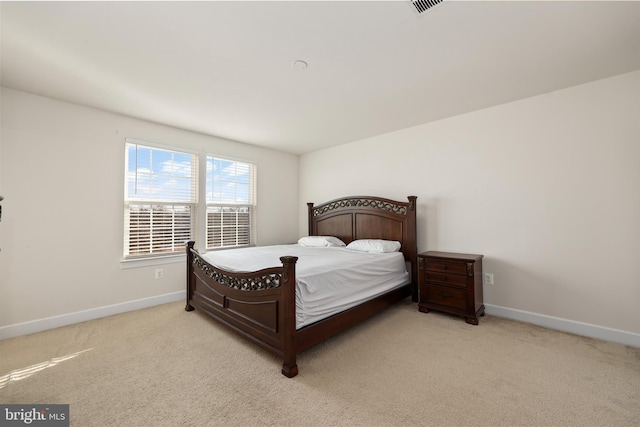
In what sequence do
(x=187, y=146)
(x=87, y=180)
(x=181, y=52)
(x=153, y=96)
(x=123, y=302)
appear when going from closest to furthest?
(x=181, y=52)
(x=153, y=96)
(x=87, y=180)
(x=123, y=302)
(x=187, y=146)

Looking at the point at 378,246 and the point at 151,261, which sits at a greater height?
the point at 378,246

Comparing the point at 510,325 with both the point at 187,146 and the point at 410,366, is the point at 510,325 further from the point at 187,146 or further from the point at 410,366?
the point at 187,146

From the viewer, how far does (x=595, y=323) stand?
2496 millimetres

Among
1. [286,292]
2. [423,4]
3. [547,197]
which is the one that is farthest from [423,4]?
[547,197]

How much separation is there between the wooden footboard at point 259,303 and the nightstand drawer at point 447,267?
1.89 m

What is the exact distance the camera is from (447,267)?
9.73ft

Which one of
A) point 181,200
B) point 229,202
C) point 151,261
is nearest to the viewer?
point 151,261

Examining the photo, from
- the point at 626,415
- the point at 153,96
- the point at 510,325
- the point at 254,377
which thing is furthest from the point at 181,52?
the point at 510,325

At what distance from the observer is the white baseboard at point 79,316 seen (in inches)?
102

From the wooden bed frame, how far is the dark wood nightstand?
1.14 ft

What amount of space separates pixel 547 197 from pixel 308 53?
280cm

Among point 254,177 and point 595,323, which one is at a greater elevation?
A: point 254,177

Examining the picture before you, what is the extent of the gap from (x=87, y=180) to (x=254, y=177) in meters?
2.25

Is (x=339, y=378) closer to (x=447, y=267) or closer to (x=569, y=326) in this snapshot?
(x=447, y=267)
